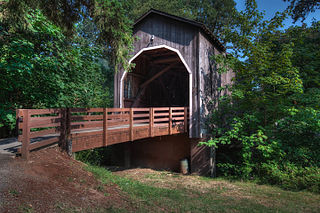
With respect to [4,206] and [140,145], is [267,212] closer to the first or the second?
[4,206]

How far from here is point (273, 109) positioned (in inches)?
→ 403

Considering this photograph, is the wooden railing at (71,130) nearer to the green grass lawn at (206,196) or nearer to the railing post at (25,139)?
the railing post at (25,139)

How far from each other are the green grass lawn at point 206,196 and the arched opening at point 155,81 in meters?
5.65

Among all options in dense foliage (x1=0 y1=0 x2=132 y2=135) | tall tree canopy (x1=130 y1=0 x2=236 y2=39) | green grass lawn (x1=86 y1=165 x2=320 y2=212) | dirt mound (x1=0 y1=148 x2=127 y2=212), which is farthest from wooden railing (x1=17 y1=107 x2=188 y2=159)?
tall tree canopy (x1=130 y1=0 x2=236 y2=39)

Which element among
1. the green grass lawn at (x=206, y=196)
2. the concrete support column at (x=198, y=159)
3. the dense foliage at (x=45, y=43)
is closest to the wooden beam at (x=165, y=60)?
the concrete support column at (x=198, y=159)

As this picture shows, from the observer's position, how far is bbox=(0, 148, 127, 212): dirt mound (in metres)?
3.43

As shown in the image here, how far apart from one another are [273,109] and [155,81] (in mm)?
8254

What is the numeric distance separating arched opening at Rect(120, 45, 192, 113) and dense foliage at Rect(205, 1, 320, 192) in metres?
3.41

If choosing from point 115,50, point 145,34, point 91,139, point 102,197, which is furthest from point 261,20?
point 102,197

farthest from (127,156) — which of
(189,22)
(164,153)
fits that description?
(189,22)

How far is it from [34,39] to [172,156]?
8887 millimetres

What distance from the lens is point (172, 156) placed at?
12.8 m

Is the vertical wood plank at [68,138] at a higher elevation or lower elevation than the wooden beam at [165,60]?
lower

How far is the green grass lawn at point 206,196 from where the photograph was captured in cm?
536
